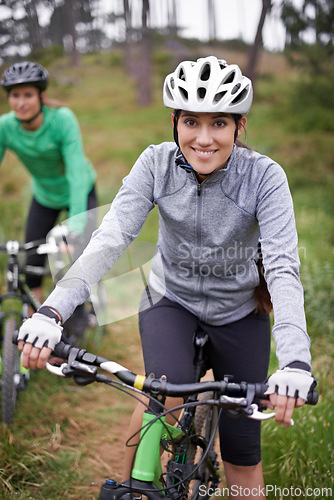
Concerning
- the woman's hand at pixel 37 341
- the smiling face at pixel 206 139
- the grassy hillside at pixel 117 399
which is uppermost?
the smiling face at pixel 206 139

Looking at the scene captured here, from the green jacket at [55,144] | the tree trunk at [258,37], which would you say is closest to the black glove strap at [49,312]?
the green jacket at [55,144]

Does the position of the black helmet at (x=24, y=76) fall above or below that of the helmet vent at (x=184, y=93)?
above

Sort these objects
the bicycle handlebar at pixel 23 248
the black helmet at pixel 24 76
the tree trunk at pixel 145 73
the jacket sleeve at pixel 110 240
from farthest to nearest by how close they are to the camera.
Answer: the tree trunk at pixel 145 73
the black helmet at pixel 24 76
the bicycle handlebar at pixel 23 248
the jacket sleeve at pixel 110 240

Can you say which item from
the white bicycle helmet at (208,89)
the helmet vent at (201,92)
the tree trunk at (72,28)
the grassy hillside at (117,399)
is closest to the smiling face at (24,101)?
the grassy hillside at (117,399)

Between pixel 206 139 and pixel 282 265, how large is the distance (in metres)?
0.65

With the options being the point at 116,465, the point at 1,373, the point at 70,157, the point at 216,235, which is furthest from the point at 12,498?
the point at 70,157

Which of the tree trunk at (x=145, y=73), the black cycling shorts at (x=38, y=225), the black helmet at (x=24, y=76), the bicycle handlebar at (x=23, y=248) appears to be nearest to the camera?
the bicycle handlebar at (x=23, y=248)

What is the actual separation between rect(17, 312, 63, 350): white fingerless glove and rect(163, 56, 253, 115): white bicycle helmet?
43.5 inches

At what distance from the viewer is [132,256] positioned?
2.39 m

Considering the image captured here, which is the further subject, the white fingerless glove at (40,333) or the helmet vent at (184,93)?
the helmet vent at (184,93)

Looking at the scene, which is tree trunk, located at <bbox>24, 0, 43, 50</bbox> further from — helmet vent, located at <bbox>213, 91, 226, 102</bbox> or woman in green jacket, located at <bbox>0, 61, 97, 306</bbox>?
helmet vent, located at <bbox>213, 91, 226, 102</bbox>

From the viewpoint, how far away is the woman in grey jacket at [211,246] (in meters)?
2.01

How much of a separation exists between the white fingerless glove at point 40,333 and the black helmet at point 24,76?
3.05m

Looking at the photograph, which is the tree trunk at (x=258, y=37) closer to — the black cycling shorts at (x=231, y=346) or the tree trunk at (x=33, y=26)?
the tree trunk at (x=33, y=26)
